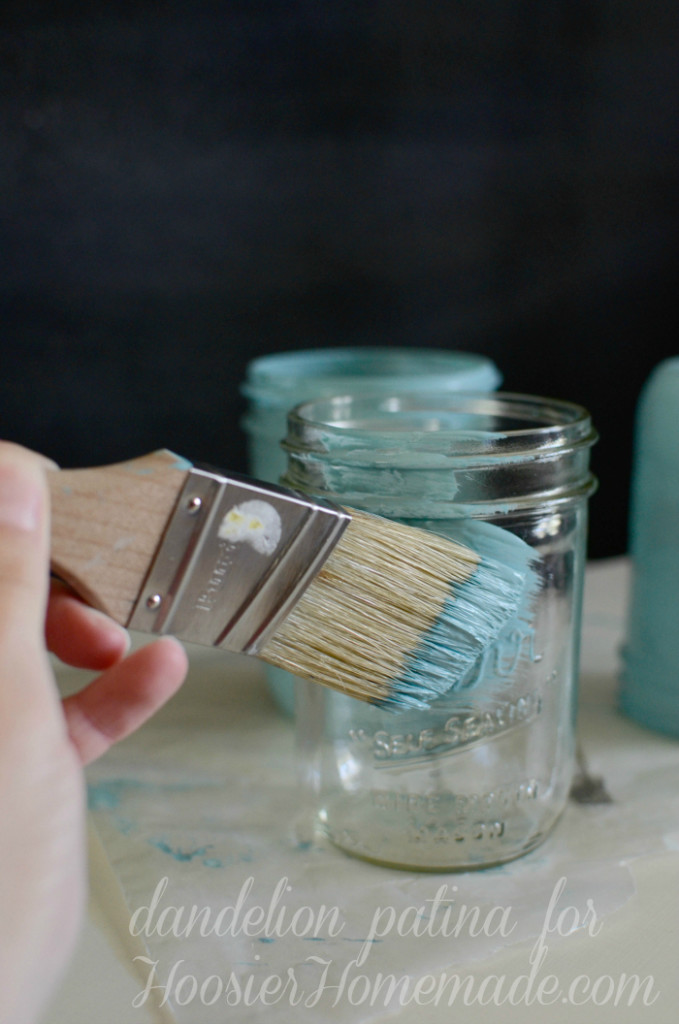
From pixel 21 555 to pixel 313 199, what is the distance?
765 millimetres

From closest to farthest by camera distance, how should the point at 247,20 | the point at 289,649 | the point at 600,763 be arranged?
the point at 289,649
the point at 600,763
the point at 247,20

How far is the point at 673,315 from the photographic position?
1313 mm

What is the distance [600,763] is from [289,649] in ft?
1.11

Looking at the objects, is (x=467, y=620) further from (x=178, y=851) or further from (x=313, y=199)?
(x=313, y=199)

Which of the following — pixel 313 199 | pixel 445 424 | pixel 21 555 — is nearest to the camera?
pixel 21 555

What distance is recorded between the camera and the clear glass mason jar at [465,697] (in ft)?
1.88

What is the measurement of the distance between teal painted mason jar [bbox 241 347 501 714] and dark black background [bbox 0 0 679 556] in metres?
0.22

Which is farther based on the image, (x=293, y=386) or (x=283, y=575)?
(x=293, y=386)

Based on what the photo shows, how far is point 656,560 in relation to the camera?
78 cm

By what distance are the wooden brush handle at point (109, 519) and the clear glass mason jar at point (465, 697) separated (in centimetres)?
14

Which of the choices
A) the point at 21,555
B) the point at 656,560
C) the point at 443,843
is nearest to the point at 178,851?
the point at 443,843

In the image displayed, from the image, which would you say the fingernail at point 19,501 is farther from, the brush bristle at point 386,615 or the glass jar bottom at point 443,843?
the glass jar bottom at point 443,843

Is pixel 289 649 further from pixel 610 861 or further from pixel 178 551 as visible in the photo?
pixel 610 861

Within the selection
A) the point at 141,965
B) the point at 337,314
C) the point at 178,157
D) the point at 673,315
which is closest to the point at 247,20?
the point at 178,157
